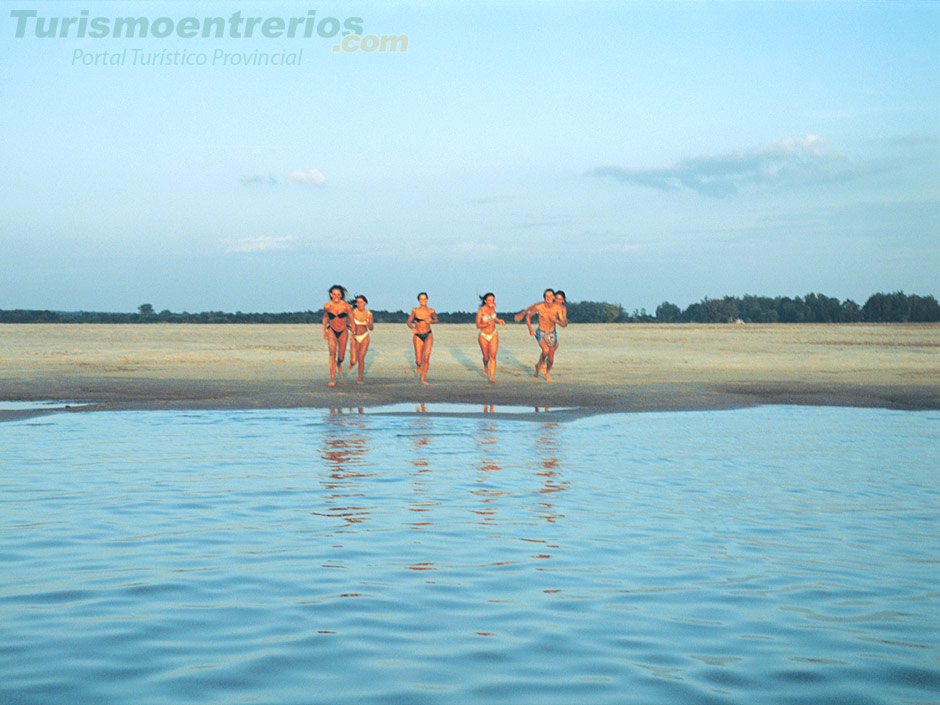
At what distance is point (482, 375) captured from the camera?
2409 centimetres

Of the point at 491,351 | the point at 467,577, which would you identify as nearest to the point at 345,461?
the point at 467,577

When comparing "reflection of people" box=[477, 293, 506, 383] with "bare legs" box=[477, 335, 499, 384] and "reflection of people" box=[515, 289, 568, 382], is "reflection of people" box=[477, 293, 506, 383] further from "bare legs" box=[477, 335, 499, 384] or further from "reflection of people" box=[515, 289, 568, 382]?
"reflection of people" box=[515, 289, 568, 382]

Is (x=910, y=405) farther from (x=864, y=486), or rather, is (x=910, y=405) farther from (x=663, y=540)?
(x=663, y=540)

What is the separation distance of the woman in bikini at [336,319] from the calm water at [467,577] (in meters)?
8.99

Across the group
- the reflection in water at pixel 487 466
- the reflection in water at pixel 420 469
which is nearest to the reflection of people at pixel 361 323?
the reflection in water at pixel 420 469

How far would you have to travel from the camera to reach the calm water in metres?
4.08

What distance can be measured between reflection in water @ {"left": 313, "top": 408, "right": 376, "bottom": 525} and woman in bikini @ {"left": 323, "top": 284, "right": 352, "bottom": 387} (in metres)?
3.95

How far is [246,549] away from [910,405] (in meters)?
14.9

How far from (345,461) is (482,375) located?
13.7m

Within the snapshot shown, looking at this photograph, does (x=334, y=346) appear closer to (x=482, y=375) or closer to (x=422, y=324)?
(x=422, y=324)

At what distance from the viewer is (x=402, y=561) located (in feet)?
19.9

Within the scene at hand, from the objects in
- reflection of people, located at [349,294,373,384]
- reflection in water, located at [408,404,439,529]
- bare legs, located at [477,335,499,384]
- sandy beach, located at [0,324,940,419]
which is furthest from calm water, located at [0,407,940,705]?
bare legs, located at [477,335,499,384]

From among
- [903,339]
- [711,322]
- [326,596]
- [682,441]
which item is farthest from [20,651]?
[711,322]

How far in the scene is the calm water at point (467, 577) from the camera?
4082mm
